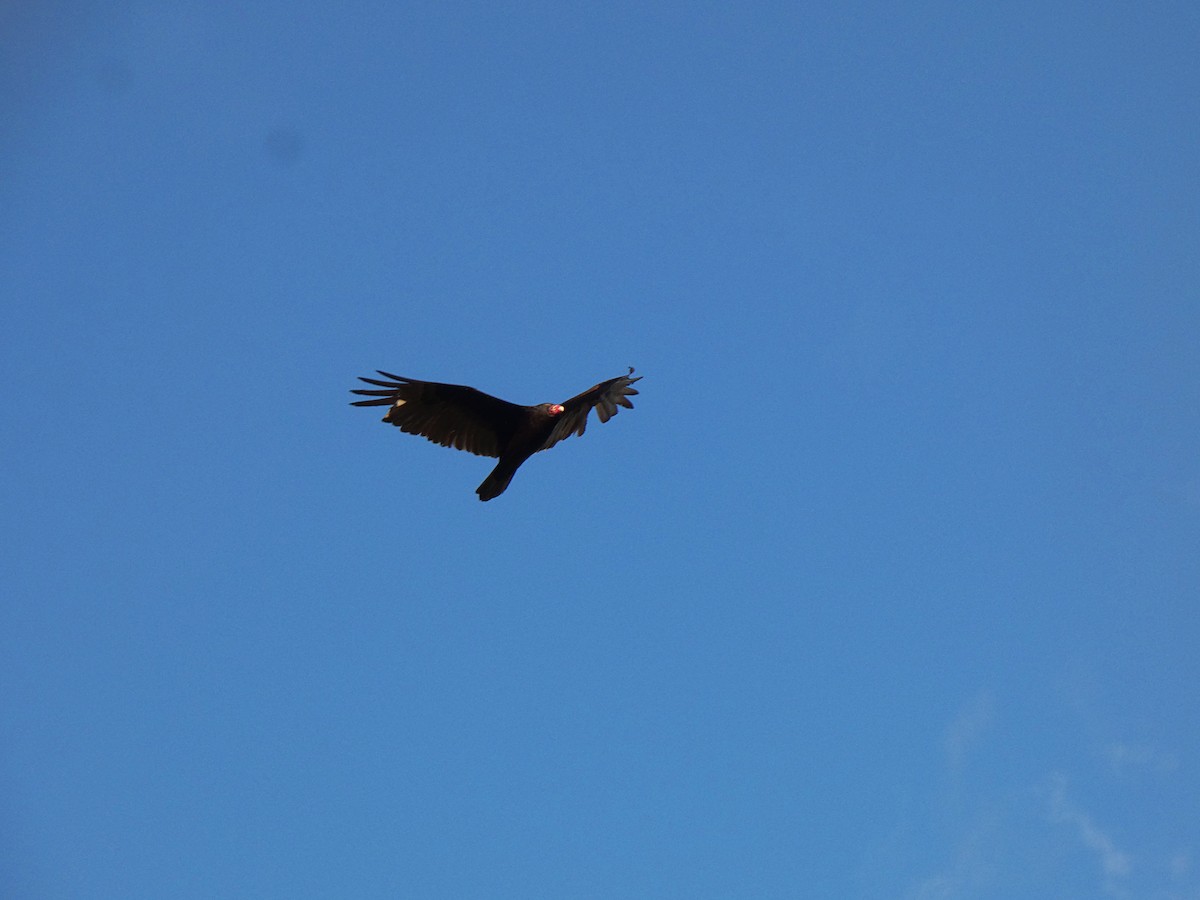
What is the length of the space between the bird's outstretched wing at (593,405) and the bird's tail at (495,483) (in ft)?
2.21

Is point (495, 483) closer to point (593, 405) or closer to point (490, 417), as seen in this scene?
point (490, 417)

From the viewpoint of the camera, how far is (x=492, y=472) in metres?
15.1

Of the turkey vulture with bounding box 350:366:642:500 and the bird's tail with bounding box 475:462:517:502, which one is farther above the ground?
the turkey vulture with bounding box 350:366:642:500

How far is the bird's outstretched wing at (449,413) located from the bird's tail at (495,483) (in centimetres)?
59

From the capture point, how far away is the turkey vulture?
1495cm

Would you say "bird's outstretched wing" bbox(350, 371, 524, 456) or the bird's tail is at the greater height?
"bird's outstretched wing" bbox(350, 371, 524, 456)

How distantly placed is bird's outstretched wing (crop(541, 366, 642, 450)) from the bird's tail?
0.67m

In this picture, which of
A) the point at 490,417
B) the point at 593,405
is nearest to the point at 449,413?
the point at 490,417

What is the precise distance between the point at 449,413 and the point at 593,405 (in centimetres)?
212

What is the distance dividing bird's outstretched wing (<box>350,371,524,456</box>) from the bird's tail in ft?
1.94

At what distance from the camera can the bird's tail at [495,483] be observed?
15.1 m

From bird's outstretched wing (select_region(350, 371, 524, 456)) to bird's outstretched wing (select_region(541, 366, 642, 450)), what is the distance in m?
0.62

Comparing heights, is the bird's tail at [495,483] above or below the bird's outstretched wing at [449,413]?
below

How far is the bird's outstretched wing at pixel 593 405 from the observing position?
1514 cm
